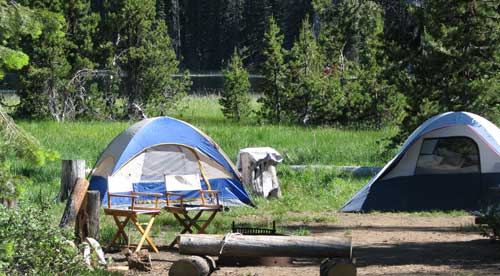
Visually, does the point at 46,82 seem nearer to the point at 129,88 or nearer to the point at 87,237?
the point at 129,88

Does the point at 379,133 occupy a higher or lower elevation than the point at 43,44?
lower

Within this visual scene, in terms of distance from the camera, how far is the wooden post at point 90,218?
10508mm

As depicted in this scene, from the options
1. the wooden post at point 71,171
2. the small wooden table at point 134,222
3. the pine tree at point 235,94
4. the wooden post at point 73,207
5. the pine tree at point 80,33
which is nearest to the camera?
the small wooden table at point 134,222

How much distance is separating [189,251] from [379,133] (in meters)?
14.1

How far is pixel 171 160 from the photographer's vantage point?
14.8m

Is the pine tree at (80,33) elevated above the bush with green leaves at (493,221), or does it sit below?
above

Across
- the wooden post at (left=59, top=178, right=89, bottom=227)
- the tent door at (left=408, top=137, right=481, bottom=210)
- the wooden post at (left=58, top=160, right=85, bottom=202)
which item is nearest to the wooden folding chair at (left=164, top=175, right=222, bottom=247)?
the wooden post at (left=59, top=178, right=89, bottom=227)

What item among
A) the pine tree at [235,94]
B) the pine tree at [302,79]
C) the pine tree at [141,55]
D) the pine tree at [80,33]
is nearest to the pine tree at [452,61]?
the pine tree at [302,79]

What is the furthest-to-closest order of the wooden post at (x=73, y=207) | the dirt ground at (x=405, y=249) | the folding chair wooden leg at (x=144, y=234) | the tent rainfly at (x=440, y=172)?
the tent rainfly at (x=440, y=172) < the wooden post at (x=73, y=207) < the folding chair wooden leg at (x=144, y=234) < the dirt ground at (x=405, y=249)

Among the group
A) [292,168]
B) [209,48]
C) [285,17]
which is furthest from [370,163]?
[209,48]

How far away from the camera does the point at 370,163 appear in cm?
1845

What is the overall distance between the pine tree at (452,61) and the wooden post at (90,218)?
8.38 metres

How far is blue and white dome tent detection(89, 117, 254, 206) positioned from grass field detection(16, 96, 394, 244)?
2.03 feet

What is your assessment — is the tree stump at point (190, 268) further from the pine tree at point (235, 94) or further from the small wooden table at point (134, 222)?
the pine tree at point (235, 94)
